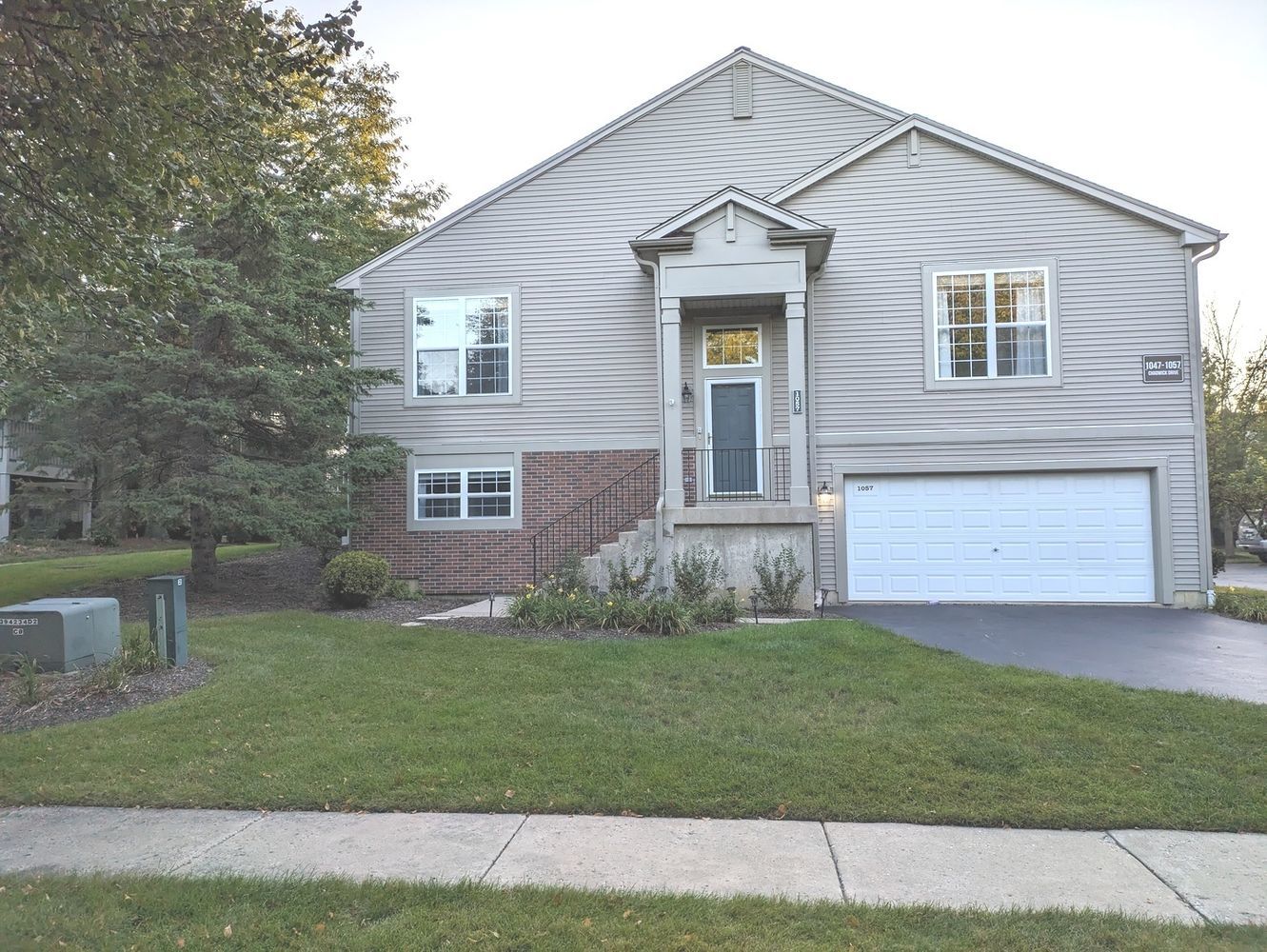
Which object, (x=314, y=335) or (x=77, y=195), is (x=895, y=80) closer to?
(x=314, y=335)

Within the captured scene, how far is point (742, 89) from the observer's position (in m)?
13.5

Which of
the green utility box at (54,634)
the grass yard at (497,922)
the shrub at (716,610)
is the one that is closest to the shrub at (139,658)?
the green utility box at (54,634)

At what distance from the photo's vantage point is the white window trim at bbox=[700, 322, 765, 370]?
12750 millimetres

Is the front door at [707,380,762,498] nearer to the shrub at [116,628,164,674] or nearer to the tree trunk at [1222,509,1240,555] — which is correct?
the shrub at [116,628,164,674]

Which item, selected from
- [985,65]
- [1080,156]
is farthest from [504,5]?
[1080,156]

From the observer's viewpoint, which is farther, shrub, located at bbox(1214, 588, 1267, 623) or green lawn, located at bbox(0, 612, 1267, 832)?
shrub, located at bbox(1214, 588, 1267, 623)

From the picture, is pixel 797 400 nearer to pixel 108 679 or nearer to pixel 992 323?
pixel 992 323

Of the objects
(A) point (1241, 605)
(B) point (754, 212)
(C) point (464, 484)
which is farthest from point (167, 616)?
(A) point (1241, 605)

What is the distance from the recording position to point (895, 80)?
16.8 metres

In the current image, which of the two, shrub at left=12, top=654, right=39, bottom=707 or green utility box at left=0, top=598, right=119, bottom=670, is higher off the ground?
green utility box at left=0, top=598, right=119, bottom=670

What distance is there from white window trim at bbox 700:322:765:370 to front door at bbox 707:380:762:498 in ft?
0.80

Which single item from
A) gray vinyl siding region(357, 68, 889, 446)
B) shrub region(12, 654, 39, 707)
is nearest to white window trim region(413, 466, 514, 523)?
gray vinyl siding region(357, 68, 889, 446)

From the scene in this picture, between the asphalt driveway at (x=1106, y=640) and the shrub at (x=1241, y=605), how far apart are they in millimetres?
314

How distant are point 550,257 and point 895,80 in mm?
9144
